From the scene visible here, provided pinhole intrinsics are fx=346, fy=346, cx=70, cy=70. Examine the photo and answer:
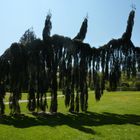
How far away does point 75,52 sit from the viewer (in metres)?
27.6

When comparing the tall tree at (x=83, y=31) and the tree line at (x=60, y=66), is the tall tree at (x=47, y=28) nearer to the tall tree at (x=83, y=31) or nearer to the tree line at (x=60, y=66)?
the tree line at (x=60, y=66)

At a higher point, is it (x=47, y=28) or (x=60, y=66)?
(x=47, y=28)

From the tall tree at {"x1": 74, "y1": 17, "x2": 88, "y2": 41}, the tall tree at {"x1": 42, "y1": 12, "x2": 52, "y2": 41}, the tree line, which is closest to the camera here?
the tree line

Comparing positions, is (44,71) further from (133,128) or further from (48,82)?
(133,128)

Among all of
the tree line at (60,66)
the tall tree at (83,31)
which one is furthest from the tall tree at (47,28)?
the tall tree at (83,31)

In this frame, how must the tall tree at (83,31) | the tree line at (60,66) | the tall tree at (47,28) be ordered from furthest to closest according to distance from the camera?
the tall tree at (83,31)
the tall tree at (47,28)
the tree line at (60,66)

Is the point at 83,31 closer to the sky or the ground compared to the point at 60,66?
closer to the sky

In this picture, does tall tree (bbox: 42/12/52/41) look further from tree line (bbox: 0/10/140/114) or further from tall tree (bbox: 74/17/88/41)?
tall tree (bbox: 74/17/88/41)

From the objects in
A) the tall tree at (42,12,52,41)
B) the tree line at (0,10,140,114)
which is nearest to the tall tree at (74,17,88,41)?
the tree line at (0,10,140,114)

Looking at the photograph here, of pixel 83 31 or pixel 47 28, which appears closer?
pixel 47 28

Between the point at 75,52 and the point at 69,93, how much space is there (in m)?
3.33

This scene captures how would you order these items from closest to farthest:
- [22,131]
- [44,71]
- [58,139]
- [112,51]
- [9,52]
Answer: [58,139]
[22,131]
[9,52]
[44,71]
[112,51]

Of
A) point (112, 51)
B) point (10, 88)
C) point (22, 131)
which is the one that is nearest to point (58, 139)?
point (22, 131)

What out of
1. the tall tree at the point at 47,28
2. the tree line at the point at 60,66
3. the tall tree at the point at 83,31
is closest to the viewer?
the tree line at the point at 60,66
